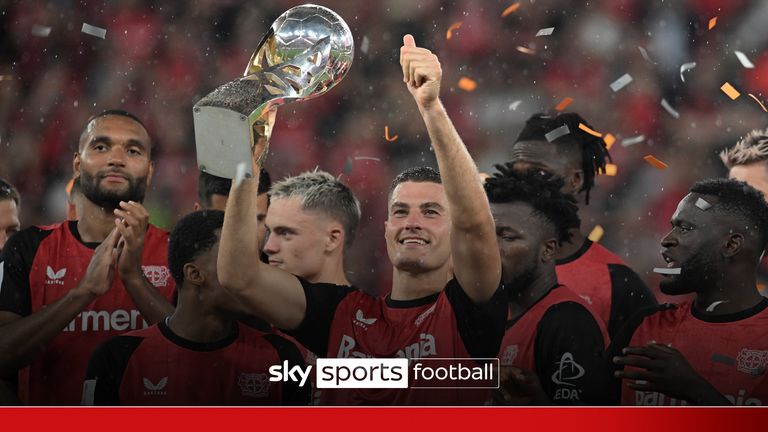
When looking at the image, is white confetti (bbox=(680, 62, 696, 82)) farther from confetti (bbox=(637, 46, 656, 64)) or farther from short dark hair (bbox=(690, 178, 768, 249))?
short dark hair (bbox=(690, 178, 768, 249))

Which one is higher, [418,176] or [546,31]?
[546,31]

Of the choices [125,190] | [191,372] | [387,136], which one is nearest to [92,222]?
[125,190]

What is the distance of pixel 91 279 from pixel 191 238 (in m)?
0.21

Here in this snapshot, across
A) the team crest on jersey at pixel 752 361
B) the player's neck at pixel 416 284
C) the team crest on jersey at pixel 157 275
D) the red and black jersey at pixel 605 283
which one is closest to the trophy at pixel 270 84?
the team crest on jersey at pixel 157 275

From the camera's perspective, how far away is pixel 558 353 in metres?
2.32

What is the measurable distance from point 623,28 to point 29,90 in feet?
3.75

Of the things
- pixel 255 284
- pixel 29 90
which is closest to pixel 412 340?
pixel 255 284

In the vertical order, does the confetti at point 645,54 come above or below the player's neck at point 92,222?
above

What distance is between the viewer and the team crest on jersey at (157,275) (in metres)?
2.38

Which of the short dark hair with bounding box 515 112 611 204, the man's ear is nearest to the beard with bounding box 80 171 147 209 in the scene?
the short dark hair with bounding box 515 112 611 204

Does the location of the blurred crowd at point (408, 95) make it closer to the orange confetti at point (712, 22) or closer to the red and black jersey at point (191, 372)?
the orange confetti at point (712, 22)

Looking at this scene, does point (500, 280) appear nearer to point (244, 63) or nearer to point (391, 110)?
point (391, 110)

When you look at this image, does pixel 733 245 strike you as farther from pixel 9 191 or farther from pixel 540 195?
pixel 9 191

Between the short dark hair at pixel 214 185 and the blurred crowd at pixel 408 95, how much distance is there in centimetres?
2
